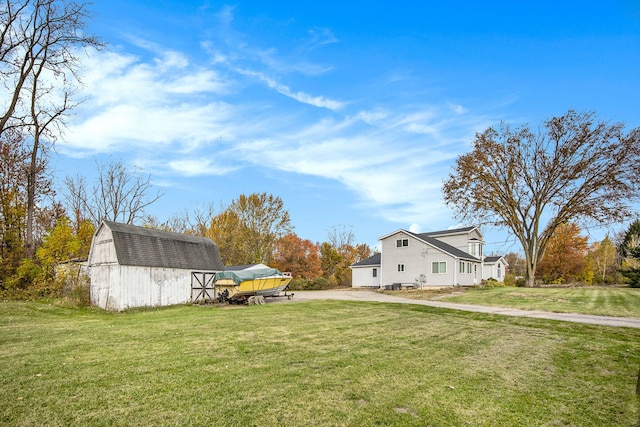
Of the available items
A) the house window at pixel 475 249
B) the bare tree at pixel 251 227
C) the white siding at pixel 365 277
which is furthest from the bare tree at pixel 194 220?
the house window at pixel 475 249

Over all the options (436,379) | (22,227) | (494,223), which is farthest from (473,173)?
(22,227)

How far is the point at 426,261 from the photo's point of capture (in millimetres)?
33719

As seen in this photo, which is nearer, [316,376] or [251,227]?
[316,376]

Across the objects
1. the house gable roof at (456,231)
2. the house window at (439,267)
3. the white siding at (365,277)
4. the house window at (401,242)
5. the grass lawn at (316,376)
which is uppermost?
the house gable roof at (456,231)

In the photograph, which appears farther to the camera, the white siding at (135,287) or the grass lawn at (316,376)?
the white siding at (135,287)

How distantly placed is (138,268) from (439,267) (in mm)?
24560

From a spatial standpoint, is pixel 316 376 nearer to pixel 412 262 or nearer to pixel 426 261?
pixel 426 261

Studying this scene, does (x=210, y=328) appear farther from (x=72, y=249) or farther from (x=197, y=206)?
(x=197, y=206)

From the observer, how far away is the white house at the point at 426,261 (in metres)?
32.9

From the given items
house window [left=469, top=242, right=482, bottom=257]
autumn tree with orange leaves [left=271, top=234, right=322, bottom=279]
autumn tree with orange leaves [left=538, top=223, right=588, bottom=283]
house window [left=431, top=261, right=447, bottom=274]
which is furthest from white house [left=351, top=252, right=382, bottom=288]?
autumn tree with orange leaves [left=538, top=223, right=588, bottom=283]

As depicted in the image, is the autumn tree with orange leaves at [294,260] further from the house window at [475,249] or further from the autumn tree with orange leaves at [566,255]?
the autumn tree with orange leaves at [566,255]

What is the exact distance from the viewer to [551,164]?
107ft

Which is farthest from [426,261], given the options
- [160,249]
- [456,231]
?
[160,249]

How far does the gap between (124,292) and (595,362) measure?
18451 millimetres
